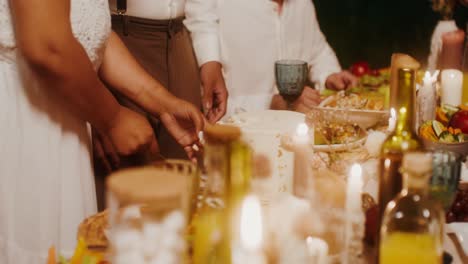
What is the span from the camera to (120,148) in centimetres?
164

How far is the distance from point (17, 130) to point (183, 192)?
0.98 metres

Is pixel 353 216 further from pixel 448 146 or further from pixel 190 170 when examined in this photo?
pixel 448 146

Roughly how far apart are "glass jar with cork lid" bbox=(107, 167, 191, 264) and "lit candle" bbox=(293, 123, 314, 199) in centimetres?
45

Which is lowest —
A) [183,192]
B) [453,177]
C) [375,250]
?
[375,250]

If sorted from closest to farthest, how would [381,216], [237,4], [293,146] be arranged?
[381,216]
[293,146]
[237,4]

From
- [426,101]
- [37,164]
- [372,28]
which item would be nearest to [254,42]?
[426,101]

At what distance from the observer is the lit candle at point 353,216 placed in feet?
3.39

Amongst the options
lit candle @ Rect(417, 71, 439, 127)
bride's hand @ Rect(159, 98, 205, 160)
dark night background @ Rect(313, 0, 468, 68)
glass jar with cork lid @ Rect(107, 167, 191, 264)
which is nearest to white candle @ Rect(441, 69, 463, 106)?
lit candle @ Rect(417, 71, 439, 127)

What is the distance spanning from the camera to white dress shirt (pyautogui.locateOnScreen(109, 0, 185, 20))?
255cm

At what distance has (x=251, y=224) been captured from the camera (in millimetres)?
877

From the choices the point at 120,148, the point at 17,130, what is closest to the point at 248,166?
the point at 120,148

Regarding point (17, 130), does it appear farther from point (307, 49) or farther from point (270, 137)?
point (307, 49)

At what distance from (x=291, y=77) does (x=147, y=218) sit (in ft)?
3.93

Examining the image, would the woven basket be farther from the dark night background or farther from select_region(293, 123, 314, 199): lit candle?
the dark night background
